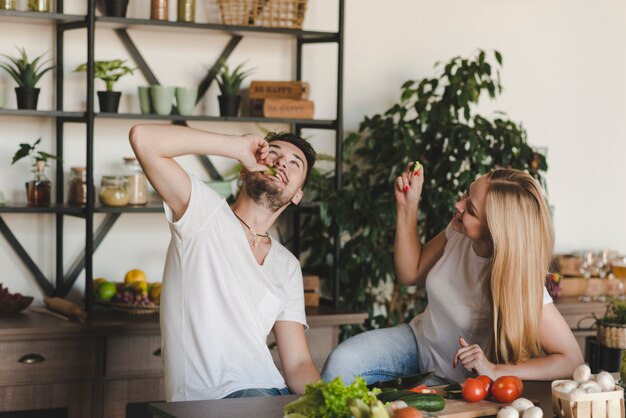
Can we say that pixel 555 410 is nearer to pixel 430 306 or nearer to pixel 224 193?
pixel 430 306

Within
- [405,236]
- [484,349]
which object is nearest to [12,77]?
[405,236]

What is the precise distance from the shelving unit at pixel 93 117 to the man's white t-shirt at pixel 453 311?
4.57 ft

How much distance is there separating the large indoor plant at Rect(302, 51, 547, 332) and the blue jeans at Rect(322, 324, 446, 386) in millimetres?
1278

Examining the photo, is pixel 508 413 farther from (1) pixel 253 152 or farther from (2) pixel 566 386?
(1) pixel 253 152

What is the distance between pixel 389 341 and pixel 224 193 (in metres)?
1.54

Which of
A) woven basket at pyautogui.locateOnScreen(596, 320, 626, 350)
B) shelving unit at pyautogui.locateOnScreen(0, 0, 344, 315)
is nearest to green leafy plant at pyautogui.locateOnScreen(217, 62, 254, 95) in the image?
shelving unit at pyautogui.locateOnScreen(0, 0, 344, 315)

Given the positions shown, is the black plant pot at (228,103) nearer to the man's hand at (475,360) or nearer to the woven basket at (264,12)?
the woven basket at (264,12)

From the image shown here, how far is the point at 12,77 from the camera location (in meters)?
4.20

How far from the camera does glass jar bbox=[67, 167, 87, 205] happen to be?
413 centimetres

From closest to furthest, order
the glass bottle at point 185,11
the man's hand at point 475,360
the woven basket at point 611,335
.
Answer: the man's hand at point 475,360
the woven basket at point 611,335
the glass bottle at point 185,11

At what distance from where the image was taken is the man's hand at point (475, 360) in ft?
8.46

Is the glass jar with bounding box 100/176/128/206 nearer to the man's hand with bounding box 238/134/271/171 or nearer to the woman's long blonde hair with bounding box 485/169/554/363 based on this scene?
the man's hand with bounding box 238/134/271/171

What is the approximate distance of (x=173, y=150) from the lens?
8.93 ft

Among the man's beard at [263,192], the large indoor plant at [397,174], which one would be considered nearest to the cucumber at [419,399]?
the man's beard at [263,192]
